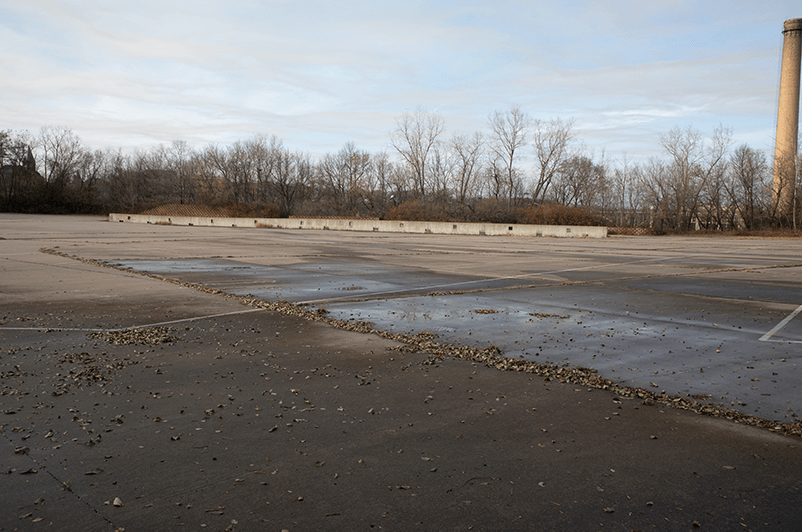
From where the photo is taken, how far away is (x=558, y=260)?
21.4m

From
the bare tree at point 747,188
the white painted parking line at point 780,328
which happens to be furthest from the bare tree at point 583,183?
the white painted parking line at point 780,328

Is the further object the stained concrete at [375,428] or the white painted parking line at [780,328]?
the white painted parking line at [780,328]

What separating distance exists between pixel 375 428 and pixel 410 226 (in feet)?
159

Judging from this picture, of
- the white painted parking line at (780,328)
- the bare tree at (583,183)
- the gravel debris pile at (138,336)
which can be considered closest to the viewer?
the gravel debris pile at (138,336)

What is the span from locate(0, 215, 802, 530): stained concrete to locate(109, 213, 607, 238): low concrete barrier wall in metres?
36.4

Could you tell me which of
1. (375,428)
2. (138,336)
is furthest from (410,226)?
(375,428)

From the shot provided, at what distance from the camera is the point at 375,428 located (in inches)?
177

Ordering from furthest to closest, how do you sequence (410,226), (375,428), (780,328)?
(410,226), (780,328), (375,428)

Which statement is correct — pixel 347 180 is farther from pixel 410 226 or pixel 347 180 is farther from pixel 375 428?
pixel 375 428

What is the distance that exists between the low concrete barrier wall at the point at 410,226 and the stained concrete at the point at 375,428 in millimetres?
36417

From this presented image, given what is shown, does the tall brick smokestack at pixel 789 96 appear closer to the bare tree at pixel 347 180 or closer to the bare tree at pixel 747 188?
the bare tree at pixel 747 188

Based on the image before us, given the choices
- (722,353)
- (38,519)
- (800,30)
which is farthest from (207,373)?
(800,30)

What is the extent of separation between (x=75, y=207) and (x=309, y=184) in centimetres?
4073

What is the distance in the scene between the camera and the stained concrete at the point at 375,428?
3.30m
